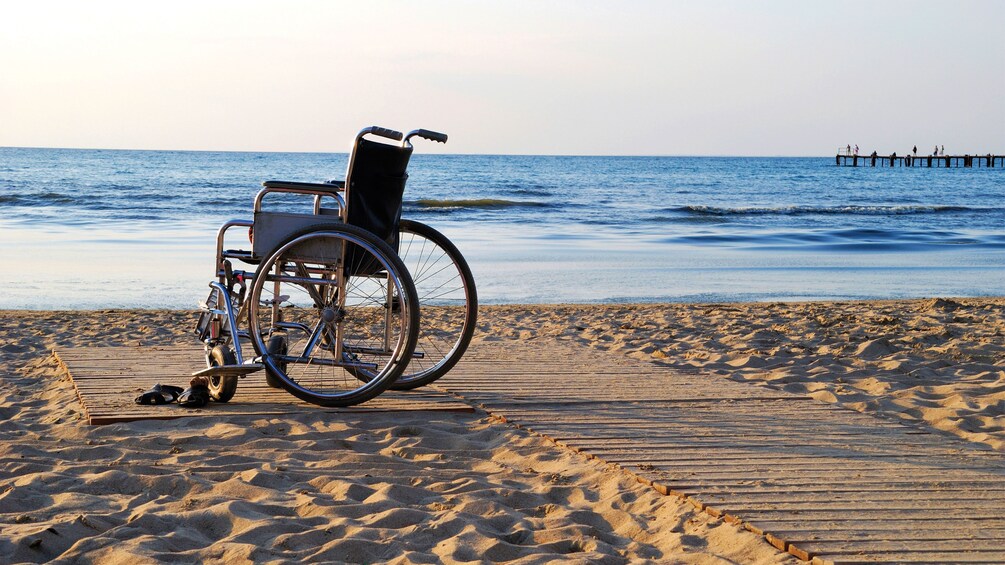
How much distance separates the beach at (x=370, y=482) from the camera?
2801 mm

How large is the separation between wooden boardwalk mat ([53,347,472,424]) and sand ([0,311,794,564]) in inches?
4.5

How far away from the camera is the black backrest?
Result: 13.8 ft

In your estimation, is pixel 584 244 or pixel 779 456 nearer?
pixel 779 456

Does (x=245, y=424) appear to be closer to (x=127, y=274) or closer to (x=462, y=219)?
(x=127, y=274)

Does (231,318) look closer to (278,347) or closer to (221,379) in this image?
(278,347)

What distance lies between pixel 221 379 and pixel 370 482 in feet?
4.51

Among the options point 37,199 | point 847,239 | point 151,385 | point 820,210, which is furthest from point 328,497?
point 820,210

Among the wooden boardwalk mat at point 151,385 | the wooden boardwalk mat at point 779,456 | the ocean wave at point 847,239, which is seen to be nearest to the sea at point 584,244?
the ocean wave at point 847,239

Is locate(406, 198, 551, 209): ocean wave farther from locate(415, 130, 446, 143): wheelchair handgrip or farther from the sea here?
locate(415, 130, 446, 143): wheelchair handgrip

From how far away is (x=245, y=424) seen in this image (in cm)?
426

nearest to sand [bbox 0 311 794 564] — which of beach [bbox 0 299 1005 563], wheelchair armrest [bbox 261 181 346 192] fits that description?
beach [bbox 0 299 1005 563]

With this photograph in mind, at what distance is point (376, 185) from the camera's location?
4.27 metres

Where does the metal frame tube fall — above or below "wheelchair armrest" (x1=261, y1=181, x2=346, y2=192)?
below

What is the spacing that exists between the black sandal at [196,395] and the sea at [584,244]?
15.9 ft
